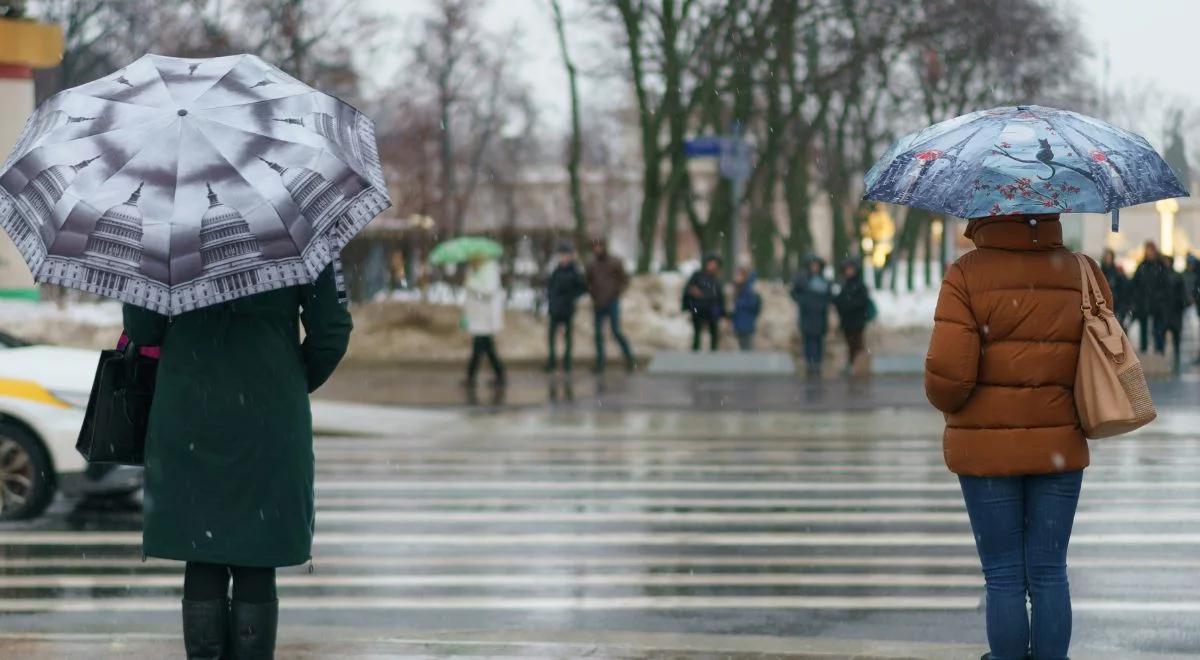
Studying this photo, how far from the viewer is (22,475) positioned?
10781 millimetres

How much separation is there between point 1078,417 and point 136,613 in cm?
432

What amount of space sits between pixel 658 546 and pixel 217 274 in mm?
5082

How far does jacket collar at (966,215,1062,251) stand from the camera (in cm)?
539

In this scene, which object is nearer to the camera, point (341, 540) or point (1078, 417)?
point (1078, 417)

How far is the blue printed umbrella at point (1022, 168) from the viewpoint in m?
5.39

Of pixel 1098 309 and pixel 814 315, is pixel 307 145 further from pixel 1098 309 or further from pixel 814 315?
pixel 814 315

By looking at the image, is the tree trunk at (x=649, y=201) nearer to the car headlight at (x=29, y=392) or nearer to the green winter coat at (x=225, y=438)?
the car headlight at (x=29, y=392)

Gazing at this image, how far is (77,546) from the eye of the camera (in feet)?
32.2

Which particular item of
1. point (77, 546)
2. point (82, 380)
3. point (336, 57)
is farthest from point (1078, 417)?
point (336, 57)

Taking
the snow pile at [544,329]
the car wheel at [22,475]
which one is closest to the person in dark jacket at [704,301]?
the snow pile at [544,329]

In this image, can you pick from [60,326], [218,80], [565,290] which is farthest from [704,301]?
[218,80]

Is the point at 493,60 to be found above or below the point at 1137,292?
above

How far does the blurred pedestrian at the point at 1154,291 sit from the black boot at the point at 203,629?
22.2 m

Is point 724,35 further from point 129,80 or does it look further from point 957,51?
point 129,80
